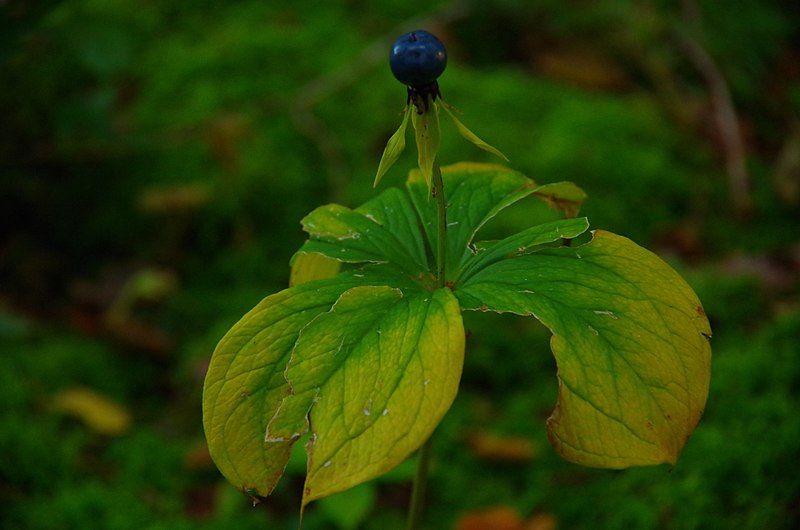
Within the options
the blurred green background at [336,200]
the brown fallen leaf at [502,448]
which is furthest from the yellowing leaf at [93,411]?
the brown fallen leaf at [502,448]

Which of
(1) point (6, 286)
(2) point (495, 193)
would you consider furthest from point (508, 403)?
(1) point (6, 286)

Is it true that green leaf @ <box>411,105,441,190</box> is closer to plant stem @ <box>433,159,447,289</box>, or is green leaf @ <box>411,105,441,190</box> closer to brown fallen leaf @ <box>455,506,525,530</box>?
plant stem @ <box>433,159,447,289</box>

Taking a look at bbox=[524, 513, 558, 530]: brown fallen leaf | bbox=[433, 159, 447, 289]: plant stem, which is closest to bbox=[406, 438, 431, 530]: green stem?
bbox=[433, 159, 447, 289]: plant stem

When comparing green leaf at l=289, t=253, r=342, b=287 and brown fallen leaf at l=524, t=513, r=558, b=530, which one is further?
brown fallen leaf at l=524, t=513, r=558, b=530

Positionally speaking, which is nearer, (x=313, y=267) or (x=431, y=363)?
(x=431, y=363)

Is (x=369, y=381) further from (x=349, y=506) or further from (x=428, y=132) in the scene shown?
(x=349, y=506)

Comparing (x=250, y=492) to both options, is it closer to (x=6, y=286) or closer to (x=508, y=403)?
(x=508, y=403)

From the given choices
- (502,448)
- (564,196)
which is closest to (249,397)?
(564,196)
